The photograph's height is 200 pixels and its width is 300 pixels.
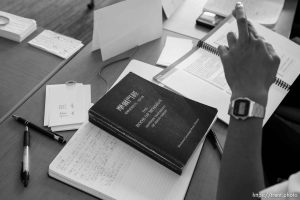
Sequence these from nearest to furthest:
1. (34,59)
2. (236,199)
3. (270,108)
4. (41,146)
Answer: (236,199)
(41,146)
(270,108)
(34,59)

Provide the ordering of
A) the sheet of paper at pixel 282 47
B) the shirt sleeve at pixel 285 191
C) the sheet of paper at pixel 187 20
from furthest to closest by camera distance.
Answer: the sheet of paper at pixel 187 20, the sheet of paper at pixel 282 47, the shirt sleeve at pixel 285 191

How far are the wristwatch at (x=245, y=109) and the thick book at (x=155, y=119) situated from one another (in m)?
0.10

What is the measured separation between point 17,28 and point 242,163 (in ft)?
3.05

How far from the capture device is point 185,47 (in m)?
1.19

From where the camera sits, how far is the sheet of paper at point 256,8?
4.33 feet

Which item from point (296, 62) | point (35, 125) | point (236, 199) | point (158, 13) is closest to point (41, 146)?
point (35, 125)

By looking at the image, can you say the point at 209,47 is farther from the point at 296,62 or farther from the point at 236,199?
the point at 236,199

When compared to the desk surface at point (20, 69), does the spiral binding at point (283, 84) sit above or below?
above

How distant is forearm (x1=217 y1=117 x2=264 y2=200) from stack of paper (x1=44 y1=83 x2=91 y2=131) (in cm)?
41

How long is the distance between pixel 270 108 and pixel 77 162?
1.98ft

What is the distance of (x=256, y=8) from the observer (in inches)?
54.5

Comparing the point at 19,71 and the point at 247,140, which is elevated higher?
the point at 247,140

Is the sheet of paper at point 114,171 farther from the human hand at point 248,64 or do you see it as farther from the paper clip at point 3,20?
the paper clip at point 3,20

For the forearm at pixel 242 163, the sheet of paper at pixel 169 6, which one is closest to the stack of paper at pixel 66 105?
the forearm at pixel 242 163
